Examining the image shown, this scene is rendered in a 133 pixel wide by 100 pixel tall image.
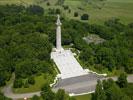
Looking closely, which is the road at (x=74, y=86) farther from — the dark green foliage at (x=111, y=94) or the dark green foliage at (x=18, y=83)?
the dark green foliage at (x=111, y=94)

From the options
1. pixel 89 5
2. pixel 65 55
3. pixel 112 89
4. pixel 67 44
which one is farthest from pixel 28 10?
pixel 112 89

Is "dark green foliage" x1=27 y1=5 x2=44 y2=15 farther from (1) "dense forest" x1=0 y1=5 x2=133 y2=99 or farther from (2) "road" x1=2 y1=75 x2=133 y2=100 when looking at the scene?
(2) "road" x1=2 y1=75 x2=133 y2=100

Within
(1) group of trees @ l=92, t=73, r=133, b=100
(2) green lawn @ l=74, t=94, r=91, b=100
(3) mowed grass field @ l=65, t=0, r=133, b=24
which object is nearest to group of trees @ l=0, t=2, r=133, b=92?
(2) green lawn @ l=74, t=94, r=91, b=100

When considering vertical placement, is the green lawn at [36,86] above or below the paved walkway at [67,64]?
below

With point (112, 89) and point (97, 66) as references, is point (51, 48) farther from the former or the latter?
point (112, 89)

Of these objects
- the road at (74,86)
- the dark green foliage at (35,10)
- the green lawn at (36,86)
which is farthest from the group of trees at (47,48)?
the dark green foliage at (35,10)
